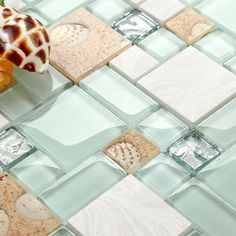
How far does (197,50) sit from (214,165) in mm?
282

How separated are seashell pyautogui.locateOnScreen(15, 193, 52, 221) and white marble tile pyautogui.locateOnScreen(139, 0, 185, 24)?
1.65 ft

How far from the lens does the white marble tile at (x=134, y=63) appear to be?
1.41 m

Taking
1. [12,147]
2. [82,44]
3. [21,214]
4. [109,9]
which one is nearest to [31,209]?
[21,214]

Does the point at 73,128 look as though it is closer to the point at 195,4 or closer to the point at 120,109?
the point at 120,109

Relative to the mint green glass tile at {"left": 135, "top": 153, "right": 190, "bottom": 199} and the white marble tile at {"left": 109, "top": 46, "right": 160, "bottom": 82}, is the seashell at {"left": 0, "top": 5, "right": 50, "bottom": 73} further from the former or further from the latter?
the mint green glass tile at {"left": 135, "top": 153, "right": 190, "bottom": 199}

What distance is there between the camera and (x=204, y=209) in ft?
3.99

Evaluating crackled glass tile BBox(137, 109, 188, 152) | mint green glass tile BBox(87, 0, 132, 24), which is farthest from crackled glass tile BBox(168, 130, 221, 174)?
mint green glass tile BBox(87, 0, 132, 24)

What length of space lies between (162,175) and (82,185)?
0.14m

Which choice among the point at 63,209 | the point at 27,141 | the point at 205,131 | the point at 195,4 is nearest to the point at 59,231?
the point at 63,209

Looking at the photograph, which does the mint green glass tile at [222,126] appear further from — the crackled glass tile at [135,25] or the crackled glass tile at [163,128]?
the crackled glass tile at [135,25]

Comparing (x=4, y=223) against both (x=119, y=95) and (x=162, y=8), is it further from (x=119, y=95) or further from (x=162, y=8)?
(x=162, y=8)

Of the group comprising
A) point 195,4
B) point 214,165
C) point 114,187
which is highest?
point 195,4

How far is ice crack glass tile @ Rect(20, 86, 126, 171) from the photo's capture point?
1.30 metres

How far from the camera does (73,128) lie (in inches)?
52.5
